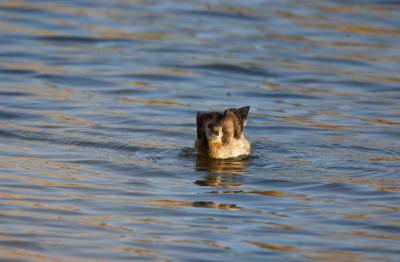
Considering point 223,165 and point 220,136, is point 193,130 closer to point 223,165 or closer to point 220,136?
point 220,136

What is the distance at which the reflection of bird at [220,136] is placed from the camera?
12.3 metres

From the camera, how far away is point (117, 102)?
1547 centimetres

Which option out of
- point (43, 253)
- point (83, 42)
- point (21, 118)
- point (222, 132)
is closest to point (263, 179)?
point (222, 132)

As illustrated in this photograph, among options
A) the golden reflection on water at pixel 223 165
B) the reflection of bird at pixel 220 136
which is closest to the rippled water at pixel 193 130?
the golden reflection on water at pixel 223 165

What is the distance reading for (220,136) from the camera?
1235 centimetres

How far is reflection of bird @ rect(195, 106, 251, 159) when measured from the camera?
40.3ft

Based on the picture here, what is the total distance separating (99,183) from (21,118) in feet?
12.4

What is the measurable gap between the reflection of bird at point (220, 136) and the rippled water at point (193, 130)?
0.18m

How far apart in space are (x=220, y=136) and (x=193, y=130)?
1647mm

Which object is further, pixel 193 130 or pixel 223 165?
pixel 193 130

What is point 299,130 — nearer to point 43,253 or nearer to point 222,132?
point 222,132

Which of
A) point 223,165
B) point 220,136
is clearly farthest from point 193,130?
point 223,165

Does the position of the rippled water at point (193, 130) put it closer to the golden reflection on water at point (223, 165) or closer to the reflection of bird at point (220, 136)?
the golden reflection on water at point (223, 165)

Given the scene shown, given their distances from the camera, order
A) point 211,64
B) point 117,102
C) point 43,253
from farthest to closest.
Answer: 1. point 211,64
2. point 117,102
3. point 43,253
